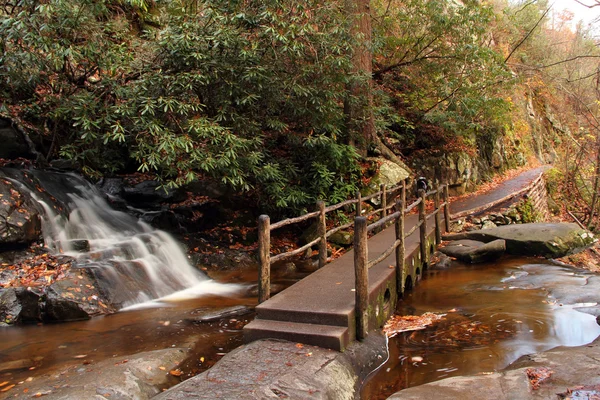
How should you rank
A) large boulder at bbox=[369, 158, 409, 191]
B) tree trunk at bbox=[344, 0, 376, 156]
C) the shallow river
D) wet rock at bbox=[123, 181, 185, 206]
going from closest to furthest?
the shallow river, tree trunk at bbox=[344, 0, 376, 156], wet rock at bbox=[123, 181, 185, 206], large boulder at bbox=[369, 158, 409, 191]

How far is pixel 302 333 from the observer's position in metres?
4.59

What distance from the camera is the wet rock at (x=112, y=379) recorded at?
414cm

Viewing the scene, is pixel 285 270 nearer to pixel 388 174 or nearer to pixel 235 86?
pixel 235 86

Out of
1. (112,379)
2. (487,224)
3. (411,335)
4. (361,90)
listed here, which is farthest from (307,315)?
(487,224)

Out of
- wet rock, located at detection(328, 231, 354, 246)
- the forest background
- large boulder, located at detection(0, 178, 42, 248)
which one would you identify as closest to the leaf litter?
the forest background

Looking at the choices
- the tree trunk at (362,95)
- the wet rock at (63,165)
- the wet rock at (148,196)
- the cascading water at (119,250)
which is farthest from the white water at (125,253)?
the tree trunk at (362,95)

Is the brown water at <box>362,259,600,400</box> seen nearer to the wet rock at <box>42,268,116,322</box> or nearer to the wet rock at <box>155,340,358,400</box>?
the wet rock at <box>155,340,358,400</box>

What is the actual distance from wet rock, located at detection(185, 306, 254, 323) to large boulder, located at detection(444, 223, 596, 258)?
22.0 feet

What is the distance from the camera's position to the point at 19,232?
821cm

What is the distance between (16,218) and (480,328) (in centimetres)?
803

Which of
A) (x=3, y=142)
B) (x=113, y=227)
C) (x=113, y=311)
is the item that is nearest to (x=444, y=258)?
(x=113, y=311)

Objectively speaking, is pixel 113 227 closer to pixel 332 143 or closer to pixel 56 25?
pixel 56 25

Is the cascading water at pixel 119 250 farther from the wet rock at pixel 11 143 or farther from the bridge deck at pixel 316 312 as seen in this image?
the bridge deck at pixel 316 312

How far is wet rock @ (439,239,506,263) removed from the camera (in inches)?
395
